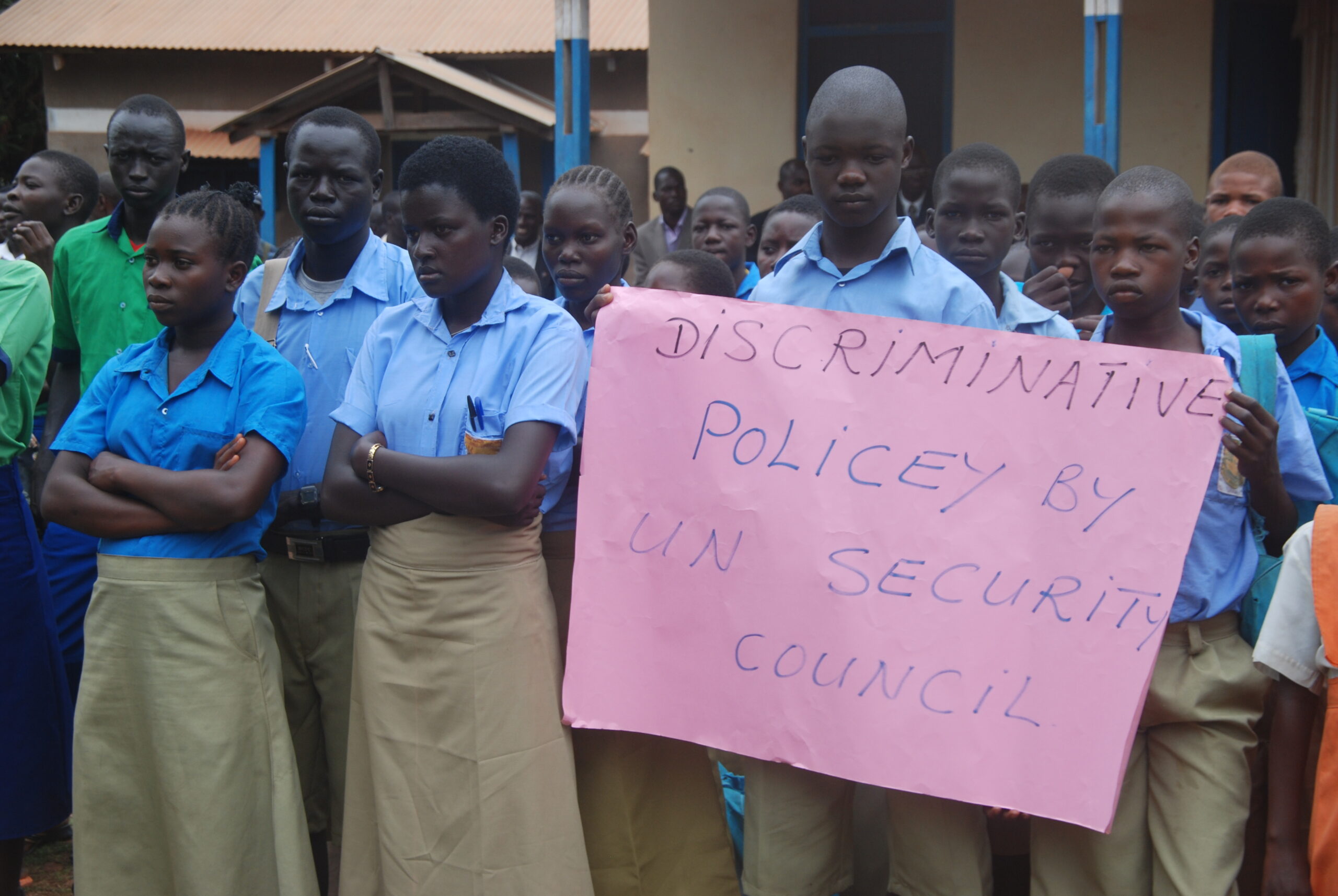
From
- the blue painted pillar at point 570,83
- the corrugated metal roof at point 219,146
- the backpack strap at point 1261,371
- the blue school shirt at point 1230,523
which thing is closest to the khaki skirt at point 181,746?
the blue school shirt at point 1230,523

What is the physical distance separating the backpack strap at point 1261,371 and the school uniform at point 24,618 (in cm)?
318

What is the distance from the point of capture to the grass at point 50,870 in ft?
12.6

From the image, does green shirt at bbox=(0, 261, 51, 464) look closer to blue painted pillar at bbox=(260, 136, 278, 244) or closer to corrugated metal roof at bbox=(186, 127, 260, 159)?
blue painted pillar at bbox=(260, 136, 278, 244)

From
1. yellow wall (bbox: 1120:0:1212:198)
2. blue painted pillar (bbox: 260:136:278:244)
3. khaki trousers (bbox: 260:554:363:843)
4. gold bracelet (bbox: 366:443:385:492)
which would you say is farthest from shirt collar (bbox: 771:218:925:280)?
blue painted pillar (bbox: 260:136:278:244)

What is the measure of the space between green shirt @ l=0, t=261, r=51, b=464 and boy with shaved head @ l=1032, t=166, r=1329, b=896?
2894 mm

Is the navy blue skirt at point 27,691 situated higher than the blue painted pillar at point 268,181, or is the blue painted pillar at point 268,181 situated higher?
the blue painted pillar at point 268,181

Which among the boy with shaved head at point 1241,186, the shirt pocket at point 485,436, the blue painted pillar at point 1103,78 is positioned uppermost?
the blue painted pillar at point 1103,78

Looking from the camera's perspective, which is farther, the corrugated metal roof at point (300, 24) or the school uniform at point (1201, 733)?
the corrugated metal roof at point (300, 24)

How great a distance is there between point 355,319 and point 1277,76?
802 centimetres

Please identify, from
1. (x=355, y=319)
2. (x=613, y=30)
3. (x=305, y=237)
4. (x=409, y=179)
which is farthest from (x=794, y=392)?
(x=613, y=30)

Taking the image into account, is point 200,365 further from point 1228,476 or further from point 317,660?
point 1228,476

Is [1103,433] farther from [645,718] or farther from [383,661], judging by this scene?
[383,661]

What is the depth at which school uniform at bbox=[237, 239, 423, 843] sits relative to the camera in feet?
10.1

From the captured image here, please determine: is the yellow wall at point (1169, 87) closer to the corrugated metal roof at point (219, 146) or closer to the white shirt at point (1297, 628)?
the white shirt at point (1297, 628)
